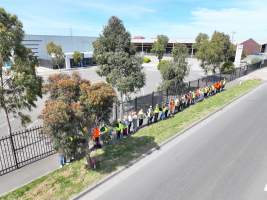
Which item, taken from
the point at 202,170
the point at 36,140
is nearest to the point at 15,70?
the point at 36,140

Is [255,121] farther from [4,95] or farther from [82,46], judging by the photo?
[82,46]

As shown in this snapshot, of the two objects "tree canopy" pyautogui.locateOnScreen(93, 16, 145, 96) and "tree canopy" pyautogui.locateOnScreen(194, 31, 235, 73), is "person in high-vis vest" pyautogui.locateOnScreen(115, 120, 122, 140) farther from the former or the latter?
"tree canopy" pyautogui.locateOnScreen(194, 31, 235, 73)

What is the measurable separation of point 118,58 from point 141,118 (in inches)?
165

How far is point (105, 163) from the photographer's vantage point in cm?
966

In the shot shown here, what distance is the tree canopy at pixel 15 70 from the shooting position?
800 cm

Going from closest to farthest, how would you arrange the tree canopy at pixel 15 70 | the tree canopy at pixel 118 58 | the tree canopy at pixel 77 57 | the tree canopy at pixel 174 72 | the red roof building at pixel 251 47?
the tree canopy at pixel 15 70
the tree canopy at pixel 118 58
the tree canopy at pixel 174 72
the tree canopy at pixel 77 57
the red roof building at pixel 251 47

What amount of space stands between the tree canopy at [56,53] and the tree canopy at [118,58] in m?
30.7

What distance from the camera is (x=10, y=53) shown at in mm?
8266

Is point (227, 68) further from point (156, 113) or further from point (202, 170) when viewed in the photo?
point (202, 170)

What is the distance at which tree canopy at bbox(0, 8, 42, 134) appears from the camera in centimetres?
800

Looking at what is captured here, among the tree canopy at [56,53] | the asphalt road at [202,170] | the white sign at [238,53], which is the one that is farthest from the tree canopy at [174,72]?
the tree canopy at [56,53]

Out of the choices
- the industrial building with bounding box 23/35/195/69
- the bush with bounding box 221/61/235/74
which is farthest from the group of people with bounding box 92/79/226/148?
the industrial building with bounding box 23/35/195/69

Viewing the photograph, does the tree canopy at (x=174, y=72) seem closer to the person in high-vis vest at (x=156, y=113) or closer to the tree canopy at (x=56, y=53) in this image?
the person in high-vis vest at (x=156, y=113)

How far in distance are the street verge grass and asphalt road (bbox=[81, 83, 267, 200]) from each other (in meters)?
0.51
